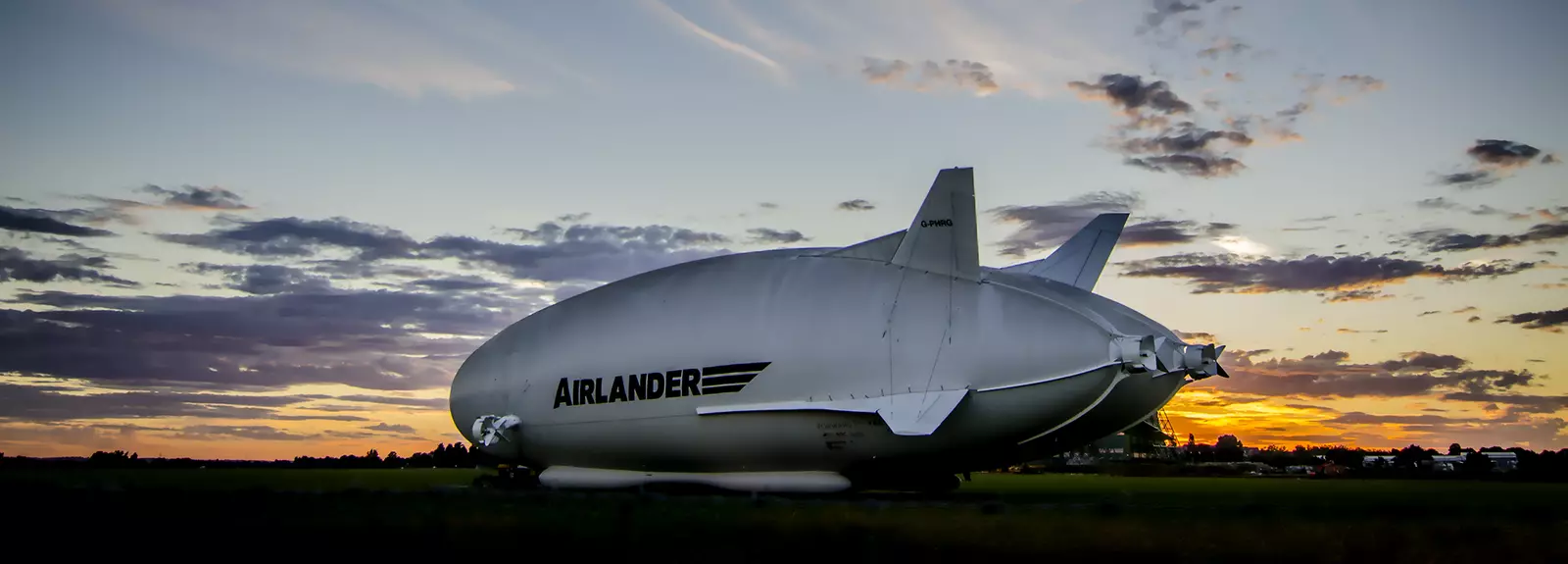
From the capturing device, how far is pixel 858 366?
39406 millimetres

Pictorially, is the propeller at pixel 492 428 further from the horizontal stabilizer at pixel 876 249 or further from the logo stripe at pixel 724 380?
the horizontal stabilizer at pixel 876 249

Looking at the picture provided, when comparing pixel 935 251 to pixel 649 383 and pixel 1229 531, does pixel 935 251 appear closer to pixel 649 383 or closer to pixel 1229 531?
pixel 649 383

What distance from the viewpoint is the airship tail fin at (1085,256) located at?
4650cm

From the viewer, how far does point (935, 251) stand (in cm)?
4025

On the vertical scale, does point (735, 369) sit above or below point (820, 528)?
above

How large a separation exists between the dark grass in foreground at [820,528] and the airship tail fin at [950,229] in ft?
26.7

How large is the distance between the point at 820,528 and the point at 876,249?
1640 cm

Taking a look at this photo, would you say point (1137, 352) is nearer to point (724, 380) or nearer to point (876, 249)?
point (876, 249)

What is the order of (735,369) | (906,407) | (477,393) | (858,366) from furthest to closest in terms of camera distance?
(477,393)
(735,369)
(858,366)
(906,407)

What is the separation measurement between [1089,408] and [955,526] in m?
10.9

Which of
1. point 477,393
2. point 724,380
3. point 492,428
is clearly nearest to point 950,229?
point 724,380

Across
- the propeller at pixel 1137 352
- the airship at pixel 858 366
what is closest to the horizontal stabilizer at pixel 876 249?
the airship at pixel 858 366

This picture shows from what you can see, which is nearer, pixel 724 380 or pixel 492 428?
pixel 724 380

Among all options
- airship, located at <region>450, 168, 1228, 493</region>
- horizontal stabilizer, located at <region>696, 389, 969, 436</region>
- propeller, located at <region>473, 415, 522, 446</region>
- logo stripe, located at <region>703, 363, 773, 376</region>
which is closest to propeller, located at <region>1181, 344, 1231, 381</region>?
airship, located at <region>450, 168, 1228, 493</region>
